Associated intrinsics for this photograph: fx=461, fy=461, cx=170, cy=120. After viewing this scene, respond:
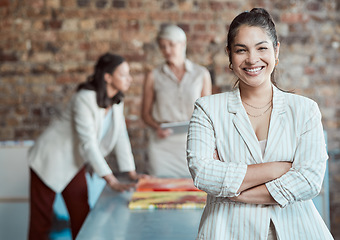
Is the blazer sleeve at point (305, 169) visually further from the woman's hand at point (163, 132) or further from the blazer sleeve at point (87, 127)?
the woman's hand at point (163, 132)

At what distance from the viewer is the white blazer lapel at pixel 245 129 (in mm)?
1247

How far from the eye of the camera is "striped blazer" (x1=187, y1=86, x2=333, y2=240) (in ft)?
4.00

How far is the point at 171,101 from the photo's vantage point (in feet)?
9.93

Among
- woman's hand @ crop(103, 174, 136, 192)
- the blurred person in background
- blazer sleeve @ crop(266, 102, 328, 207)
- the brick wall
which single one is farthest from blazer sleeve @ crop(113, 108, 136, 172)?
blazer sleeve @ crop(266, 102, 328, 207)

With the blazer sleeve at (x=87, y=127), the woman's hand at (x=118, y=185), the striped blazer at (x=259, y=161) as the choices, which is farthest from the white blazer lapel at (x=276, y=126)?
the blazer sleeve at (x=87, y=127)

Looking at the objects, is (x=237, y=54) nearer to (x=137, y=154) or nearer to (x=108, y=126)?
(x=108, y=126)

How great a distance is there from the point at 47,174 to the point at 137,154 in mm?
1381

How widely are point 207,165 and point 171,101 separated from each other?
70.7 inches

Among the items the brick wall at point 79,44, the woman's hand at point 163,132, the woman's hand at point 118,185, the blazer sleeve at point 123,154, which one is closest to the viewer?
the woman's hand at point 118,185

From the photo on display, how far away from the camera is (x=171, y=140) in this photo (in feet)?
9.87

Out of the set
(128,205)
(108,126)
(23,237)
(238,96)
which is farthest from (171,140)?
(238,96)

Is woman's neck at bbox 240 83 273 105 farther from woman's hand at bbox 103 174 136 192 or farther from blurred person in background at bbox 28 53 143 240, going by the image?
blurred person in background at bbox 28 53 143 240

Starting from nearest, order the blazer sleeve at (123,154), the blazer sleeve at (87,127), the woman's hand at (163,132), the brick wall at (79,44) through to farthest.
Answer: the blazer sleeve at (87,127)
the blazer sleeve at (123,154)
the woman's hand at (163,132)
the brick wall at (79,44)

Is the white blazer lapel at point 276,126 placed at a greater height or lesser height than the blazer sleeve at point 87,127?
greater
